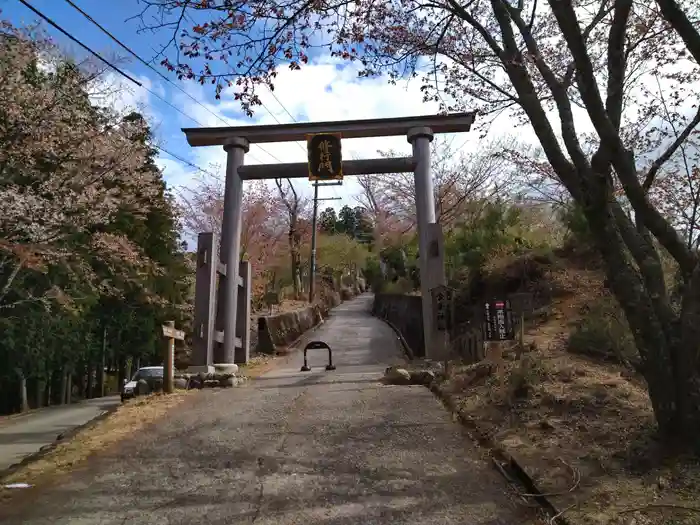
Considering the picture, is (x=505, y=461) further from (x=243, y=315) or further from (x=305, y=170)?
(x=243, y=315)

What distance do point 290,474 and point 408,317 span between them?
64.5 feet

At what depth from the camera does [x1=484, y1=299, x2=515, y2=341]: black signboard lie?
29.7 feet

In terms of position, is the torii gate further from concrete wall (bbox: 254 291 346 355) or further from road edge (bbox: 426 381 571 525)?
concrete wall (bbox: 254 291 346 355)

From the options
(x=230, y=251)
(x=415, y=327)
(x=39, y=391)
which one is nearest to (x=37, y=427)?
(x=39, y=391)

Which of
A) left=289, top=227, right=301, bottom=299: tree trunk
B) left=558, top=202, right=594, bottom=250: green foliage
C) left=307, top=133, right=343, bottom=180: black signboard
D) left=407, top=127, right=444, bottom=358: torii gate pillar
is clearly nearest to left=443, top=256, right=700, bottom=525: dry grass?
left=407, top=127, right=444, bottom=358: torii gate pillar

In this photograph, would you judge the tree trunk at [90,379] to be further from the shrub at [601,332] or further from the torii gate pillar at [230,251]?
the shrub at [601,332]

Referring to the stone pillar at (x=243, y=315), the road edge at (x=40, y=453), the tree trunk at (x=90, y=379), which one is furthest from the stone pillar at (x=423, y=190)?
the tree trunk at (x=90, y=379)

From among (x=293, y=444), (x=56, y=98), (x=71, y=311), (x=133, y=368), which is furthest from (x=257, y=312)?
(x=293, y=444)

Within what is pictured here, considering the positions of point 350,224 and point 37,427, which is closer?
point 37,427

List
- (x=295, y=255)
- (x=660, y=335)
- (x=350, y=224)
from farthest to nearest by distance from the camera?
(x=350, y=224)
(x=295, y=255)
(x=660, y=335)

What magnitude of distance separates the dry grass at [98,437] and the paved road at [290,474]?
0.87 ft

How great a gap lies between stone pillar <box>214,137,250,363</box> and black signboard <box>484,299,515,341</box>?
6.45 meters

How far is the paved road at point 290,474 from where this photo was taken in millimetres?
4312

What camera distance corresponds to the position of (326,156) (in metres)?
13.5
